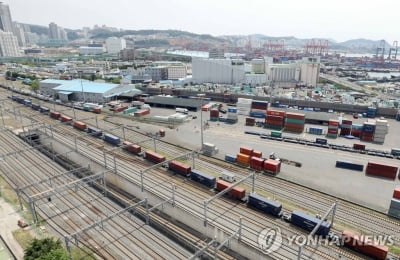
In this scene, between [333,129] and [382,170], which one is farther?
[333,129]

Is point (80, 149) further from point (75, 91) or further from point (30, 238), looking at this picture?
point (75, 91)

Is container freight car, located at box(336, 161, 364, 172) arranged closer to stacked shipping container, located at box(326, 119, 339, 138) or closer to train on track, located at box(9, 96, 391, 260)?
stacked shipping container, located at box(326, 119, 339, 138)

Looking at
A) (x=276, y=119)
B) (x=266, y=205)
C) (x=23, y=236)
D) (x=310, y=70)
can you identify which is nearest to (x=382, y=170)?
(x=266, y=205)

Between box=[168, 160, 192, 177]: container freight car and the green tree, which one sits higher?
the green tree

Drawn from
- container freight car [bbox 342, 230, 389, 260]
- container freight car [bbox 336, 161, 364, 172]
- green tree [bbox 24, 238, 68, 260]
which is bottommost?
container freight car [bbox 336, 161, 364, 172]

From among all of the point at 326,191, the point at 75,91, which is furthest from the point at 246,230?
the point at 75,91

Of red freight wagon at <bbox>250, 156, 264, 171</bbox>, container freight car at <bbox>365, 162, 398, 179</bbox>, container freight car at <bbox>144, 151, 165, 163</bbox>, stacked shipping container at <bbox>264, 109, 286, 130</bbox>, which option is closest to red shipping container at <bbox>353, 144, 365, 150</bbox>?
container freight car at <bbox>365, 162, 398, 179</bbox>

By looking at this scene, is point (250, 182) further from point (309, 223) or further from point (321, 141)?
point (321, 141)
